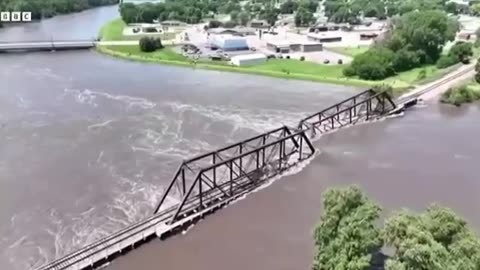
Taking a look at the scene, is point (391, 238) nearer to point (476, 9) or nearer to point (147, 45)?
point (147, 45)

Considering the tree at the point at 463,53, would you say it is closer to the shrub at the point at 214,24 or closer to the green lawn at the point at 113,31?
the shrub at the point at 214,24

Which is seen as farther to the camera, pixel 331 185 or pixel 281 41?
pixel 281 41

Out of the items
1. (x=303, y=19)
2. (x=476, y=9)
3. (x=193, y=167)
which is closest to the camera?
(x=193, y=167)

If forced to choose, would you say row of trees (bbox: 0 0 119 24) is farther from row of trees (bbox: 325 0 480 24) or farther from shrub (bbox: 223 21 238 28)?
row of trees (bbox: 325 0 480 24)

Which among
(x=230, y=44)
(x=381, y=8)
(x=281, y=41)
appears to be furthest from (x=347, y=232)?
(x=381, y=8)

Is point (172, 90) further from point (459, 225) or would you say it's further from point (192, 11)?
point (192, 11)

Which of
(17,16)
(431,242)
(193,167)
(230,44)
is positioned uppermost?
(17,16)

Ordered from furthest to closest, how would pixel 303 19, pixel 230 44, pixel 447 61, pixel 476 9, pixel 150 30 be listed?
1. pixel 476 9
2. pixel 303 19
3. pixel 150 30
4. pixel 230 44
5. pixel 447 61
